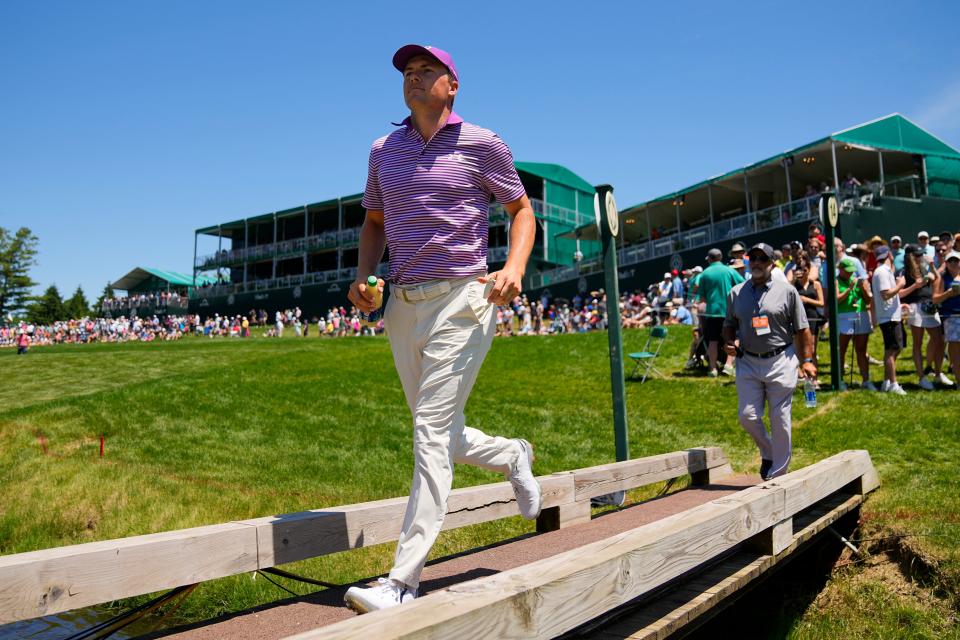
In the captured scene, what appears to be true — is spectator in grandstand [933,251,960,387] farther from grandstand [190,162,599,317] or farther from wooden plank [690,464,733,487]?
grandstand [190,162,599,317]

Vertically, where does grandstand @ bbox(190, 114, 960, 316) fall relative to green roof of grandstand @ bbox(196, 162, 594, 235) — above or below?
below

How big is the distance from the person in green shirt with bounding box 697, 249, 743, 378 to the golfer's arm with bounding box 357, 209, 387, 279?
29.7 feet

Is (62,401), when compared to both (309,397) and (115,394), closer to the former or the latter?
(115,394)

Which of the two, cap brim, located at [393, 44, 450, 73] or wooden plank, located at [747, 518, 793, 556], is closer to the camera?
cap brim, located at [393, 44, 450, 73]

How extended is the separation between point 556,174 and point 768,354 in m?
44.2

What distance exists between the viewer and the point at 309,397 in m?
13.5

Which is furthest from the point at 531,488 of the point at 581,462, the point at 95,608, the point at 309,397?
the point at 309,397

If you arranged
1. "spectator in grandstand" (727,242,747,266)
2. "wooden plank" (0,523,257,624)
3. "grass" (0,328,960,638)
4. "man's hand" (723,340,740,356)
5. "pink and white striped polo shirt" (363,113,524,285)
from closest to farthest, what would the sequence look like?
"wooden plank" (0,523,257,624), "pink and white striped polo shirt" (363,113,524,285), "grass" (0,328,960,638), "man's hand" (723,340,740,356), "spectator in grandstand" (727,242,747,266)

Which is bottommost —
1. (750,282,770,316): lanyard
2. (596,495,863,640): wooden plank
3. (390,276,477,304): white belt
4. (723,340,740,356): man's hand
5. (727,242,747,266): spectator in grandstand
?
(596,495,863,640): wooden plank

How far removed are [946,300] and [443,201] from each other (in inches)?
363

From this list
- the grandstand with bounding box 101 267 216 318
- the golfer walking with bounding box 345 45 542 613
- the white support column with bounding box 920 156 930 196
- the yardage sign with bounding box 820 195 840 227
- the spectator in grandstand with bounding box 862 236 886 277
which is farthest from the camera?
the grandstand with bounding box 101 267 216 318

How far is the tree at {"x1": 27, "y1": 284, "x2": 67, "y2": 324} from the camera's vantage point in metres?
78.8

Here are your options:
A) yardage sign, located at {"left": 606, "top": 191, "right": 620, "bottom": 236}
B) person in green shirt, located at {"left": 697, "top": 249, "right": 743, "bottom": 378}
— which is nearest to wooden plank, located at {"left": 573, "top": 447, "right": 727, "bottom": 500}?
yardage sign, located at {"left": 606, "top": 191, "right": 620, "bottom": 236}

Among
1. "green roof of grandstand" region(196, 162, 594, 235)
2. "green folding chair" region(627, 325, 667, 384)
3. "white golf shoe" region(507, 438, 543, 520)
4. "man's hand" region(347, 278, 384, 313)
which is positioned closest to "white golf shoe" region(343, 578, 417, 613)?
"white golf shoe" region(507, 438, 543, 520)
